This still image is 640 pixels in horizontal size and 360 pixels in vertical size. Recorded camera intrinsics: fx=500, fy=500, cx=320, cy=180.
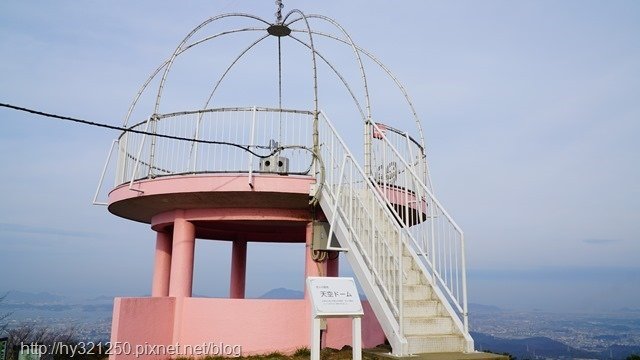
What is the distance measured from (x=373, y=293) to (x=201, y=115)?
5198mm

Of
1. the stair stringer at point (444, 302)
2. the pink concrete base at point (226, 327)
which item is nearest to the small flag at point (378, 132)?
the stair stringer at point (444, 302)

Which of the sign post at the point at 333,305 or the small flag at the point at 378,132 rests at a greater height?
the small flag at the point at 378,132

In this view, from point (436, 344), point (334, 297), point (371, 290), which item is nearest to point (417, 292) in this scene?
point (371, 290)

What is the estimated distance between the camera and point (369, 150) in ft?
34.6

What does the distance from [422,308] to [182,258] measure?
5.50 meters

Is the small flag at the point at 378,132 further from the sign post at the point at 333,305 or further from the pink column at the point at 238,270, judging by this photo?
the pink column at the point at 238,270

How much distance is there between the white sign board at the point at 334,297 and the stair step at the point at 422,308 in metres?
1.12

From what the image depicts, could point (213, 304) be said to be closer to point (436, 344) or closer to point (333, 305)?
point (333, 305)

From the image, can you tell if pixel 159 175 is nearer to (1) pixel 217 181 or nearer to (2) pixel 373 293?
(1) pixel 217 181

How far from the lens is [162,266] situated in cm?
1300

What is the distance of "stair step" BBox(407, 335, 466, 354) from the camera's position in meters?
6.89

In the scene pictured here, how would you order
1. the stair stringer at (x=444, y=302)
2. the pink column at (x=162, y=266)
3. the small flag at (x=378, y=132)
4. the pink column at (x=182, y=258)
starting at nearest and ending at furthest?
the stair stringer at (x=444, y=302) < the small flag at (x=378, y=132) < the pink column at (x=182, y=258) < the pink column at (x=162, y=266)

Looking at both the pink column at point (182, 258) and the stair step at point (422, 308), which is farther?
the pink column at point (182, 258)

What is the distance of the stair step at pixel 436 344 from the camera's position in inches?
271
